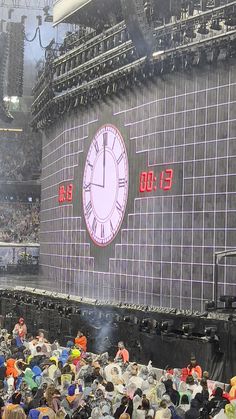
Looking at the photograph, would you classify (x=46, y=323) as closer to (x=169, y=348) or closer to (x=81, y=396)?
(x=169, y=348)

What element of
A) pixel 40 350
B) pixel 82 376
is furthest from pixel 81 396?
pixel 40 350

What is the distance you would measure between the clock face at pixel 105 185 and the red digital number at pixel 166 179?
123 inches

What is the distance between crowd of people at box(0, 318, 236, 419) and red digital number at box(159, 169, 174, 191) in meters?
10.1

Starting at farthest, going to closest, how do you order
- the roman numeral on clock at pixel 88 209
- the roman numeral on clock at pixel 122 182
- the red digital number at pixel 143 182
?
the roman numeral on clock at pixel 88 209 < the roman numeral on clock at pixel 122 182 < the red digital number at pixel 143 182

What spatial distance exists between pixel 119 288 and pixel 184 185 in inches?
251

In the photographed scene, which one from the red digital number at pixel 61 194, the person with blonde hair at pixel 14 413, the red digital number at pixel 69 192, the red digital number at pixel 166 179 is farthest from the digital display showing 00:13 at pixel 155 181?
the person with blonde hair at pixel 14 413

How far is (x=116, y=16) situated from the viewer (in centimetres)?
3875

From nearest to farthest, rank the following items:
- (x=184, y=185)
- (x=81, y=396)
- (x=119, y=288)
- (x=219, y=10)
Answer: (x=81, y=396) < (x=219, y=10) < (x=184, y=185) < (x=119, y=288)

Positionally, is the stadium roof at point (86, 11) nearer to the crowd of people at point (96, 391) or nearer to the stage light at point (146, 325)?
the stage light at point (146, 325)

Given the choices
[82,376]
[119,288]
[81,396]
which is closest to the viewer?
[81,396]

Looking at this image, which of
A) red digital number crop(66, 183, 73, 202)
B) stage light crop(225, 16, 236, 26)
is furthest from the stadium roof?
stage light crop(225, 16, 236, 26)

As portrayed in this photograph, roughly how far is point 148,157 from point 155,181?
1133 mm

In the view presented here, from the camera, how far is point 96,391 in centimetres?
1568

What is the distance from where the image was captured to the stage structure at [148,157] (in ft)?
92.7
